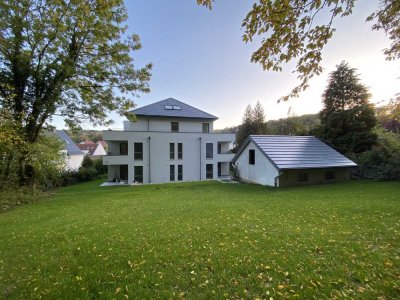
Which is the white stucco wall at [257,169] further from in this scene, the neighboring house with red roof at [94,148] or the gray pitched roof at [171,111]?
the neighboring house with red roof at [94,148]

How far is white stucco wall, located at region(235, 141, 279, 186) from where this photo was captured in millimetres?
16656

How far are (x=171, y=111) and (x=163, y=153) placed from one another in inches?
243

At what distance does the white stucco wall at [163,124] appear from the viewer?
2691 cm

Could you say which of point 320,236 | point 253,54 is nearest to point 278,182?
point 320,236

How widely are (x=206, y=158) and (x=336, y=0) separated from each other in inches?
954

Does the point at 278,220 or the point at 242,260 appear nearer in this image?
the point at 242,260

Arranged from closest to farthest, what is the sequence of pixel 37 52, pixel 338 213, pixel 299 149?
pixel 338 213 → pixel 37 52 → pixel 299 149

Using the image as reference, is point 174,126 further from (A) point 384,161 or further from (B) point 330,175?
(A) point 384,161

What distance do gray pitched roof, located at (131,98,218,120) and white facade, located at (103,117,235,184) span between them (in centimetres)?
61

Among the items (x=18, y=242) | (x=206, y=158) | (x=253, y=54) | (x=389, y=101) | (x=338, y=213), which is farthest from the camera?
(x=206, y=158)

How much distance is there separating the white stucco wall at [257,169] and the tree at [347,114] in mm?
10836

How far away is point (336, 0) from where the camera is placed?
3.18m

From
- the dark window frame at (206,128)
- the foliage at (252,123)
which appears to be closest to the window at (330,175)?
the dark window frame at (206,128)

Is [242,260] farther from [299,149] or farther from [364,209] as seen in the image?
[299,149]
